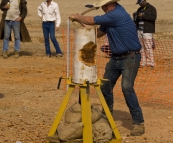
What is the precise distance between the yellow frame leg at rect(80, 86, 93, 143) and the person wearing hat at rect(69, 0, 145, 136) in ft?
2.49

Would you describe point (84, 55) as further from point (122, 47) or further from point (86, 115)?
point (122, 47)

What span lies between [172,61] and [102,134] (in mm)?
9314

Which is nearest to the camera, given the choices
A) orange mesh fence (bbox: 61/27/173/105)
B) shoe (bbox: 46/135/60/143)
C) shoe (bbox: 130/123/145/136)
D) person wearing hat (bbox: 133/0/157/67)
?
shoe (bbox: 46/135/60/143)

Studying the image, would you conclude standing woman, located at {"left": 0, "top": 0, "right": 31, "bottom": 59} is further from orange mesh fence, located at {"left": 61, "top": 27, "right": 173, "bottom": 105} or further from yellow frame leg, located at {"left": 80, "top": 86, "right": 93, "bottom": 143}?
yellow frame leg, located at {"left": 80, "top": 86, "right": 93, "bottom": 143}

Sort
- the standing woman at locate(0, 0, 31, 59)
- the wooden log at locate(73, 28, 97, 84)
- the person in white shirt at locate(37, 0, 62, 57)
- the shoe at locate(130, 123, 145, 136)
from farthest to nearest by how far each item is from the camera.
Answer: the person in white shirt at locate(37, 0, 62, 57), the standing woman at locate(0, 0, 31, 59), the shoe at locate(130, 123, 145, 136), the wooden log at locate(73, 28, 97, 84)

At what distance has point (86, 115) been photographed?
7.25 meters

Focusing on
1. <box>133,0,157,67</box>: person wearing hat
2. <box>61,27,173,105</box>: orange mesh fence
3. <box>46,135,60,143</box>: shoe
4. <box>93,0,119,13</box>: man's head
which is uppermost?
<box>93,0,119,13</box>: man's head

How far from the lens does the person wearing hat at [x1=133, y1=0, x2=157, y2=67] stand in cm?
1459

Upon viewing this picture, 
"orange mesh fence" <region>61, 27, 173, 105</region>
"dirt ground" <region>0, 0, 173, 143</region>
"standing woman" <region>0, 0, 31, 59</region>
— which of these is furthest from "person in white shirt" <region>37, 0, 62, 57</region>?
"orange mesh fence" <region>61, 27, 173, 105</region>

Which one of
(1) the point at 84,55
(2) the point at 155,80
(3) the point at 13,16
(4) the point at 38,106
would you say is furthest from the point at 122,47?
(3) the point at 13,16

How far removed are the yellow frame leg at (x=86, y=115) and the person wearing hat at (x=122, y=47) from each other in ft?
2.49

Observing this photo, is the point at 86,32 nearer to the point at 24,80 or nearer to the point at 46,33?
the point at 24,80

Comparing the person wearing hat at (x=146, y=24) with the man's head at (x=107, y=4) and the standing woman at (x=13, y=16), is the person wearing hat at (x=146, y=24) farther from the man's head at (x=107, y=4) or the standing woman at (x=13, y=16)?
the man's head at (x=107, y=4)

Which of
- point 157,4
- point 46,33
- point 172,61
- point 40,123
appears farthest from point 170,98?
point 157,4
